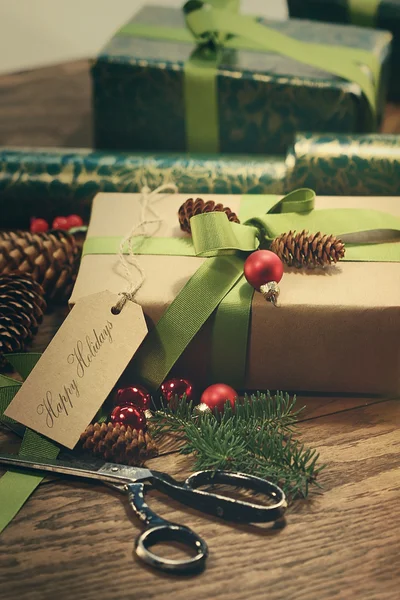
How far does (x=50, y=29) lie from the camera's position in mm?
1731

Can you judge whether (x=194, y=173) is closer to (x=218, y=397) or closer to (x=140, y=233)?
(x=140, y=233)

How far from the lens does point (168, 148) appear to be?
1041 millimetres

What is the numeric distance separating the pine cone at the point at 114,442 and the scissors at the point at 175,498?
0.02 meters

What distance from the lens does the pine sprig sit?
58 cm

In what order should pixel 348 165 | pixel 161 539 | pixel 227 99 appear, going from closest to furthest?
pixel 161 539 < pixel 348 165 < pixel 227 99

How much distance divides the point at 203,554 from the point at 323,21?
1037 millimetres

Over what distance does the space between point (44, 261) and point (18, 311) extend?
10 centimetres

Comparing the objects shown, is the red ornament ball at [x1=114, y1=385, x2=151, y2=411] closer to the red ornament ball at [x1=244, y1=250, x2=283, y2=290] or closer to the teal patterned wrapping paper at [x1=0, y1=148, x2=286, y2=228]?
the red ornament ball at [x1=244, y1=250, x2=283, y2=290]

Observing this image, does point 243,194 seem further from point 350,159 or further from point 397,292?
point 397,292

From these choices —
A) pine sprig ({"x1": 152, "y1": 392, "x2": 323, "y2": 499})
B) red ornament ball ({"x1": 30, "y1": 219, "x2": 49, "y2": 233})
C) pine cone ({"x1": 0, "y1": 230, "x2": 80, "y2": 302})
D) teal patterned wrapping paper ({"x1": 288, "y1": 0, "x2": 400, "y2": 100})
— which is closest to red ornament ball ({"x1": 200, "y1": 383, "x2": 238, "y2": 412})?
pine sprig ({"x1": 152, "y1": 392, "x2": 323, "y2": 499})

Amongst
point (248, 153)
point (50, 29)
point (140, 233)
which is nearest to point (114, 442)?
point (140, 233)

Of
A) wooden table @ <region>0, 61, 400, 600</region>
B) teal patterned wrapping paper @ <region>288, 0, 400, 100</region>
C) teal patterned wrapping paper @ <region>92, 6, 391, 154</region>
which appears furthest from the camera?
teal patterned wrapping paper @ <region>288, 0, 400, 100</region>

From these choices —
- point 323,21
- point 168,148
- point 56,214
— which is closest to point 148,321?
point 56,214

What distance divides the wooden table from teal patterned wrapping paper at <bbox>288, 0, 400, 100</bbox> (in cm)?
78
